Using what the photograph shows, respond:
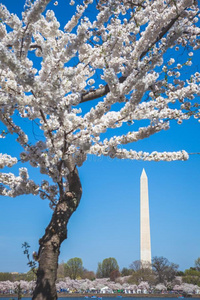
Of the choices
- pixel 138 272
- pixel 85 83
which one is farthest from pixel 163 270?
pixel 85 83

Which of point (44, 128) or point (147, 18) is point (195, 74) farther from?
point (44, 128)

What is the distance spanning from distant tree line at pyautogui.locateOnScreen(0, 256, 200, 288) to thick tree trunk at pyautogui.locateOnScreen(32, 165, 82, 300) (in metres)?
36.8

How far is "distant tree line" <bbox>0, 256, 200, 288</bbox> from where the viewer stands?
43250 mm

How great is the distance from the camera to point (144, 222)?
33438 mm

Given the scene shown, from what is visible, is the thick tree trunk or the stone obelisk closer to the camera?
the thick tree trunk

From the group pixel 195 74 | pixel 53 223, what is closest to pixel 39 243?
pixel 53 223

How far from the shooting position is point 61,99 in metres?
3.26

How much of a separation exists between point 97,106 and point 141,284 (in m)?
44.7

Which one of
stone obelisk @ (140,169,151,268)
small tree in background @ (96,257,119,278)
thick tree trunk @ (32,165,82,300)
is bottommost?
thick tree trunk @ (32,165,82,300)

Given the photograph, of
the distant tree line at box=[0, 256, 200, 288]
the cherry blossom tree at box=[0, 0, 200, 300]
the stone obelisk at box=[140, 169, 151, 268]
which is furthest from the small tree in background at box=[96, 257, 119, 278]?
the cherry blossom tree at box=[0, 0, 200, 300]

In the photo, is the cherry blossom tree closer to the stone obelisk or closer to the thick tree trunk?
the thick tree trunk

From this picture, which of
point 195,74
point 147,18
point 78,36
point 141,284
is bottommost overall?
point 141,284

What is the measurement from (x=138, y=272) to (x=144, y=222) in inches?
537

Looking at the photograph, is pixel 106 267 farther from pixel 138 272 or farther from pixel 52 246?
pixel 52 246
